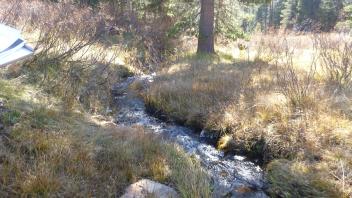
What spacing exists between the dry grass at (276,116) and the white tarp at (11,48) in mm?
3149

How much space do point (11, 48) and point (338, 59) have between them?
20.3ft

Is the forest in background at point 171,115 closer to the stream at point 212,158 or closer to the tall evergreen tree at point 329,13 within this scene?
the stream at point 212,158

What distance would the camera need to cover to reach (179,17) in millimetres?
11984

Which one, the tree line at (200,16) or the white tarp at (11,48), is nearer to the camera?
the white tarp at (11,48)

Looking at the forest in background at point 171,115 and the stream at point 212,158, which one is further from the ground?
the forest in background at point 171,115

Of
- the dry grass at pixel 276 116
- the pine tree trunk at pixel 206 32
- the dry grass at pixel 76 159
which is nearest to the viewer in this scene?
the dry grass at pixel 76 159

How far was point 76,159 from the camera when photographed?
12.7ft

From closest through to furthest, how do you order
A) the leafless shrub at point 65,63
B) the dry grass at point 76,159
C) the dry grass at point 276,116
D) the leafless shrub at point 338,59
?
the dry grass at point 76,159 < the dry grass at point 276,116 < the leafless shrub at point 65,63 < the leafless shrub at point 338,59

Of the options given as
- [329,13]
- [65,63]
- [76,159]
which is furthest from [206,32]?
[329,13]

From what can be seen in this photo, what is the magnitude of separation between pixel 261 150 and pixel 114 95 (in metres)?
4.05

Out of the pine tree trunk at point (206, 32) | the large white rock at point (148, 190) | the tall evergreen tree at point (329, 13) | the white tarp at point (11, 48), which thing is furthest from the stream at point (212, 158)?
the tall evergreen tree at point (329, 13)

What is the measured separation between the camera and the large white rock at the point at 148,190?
3555 mm

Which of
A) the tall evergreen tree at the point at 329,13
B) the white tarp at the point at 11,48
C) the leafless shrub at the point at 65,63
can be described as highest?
the white tarp at the point at 11,48

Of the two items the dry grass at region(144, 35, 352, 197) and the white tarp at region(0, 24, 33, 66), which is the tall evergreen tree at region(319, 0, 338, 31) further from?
the white tarp at region(0, 24, 33, 66)
